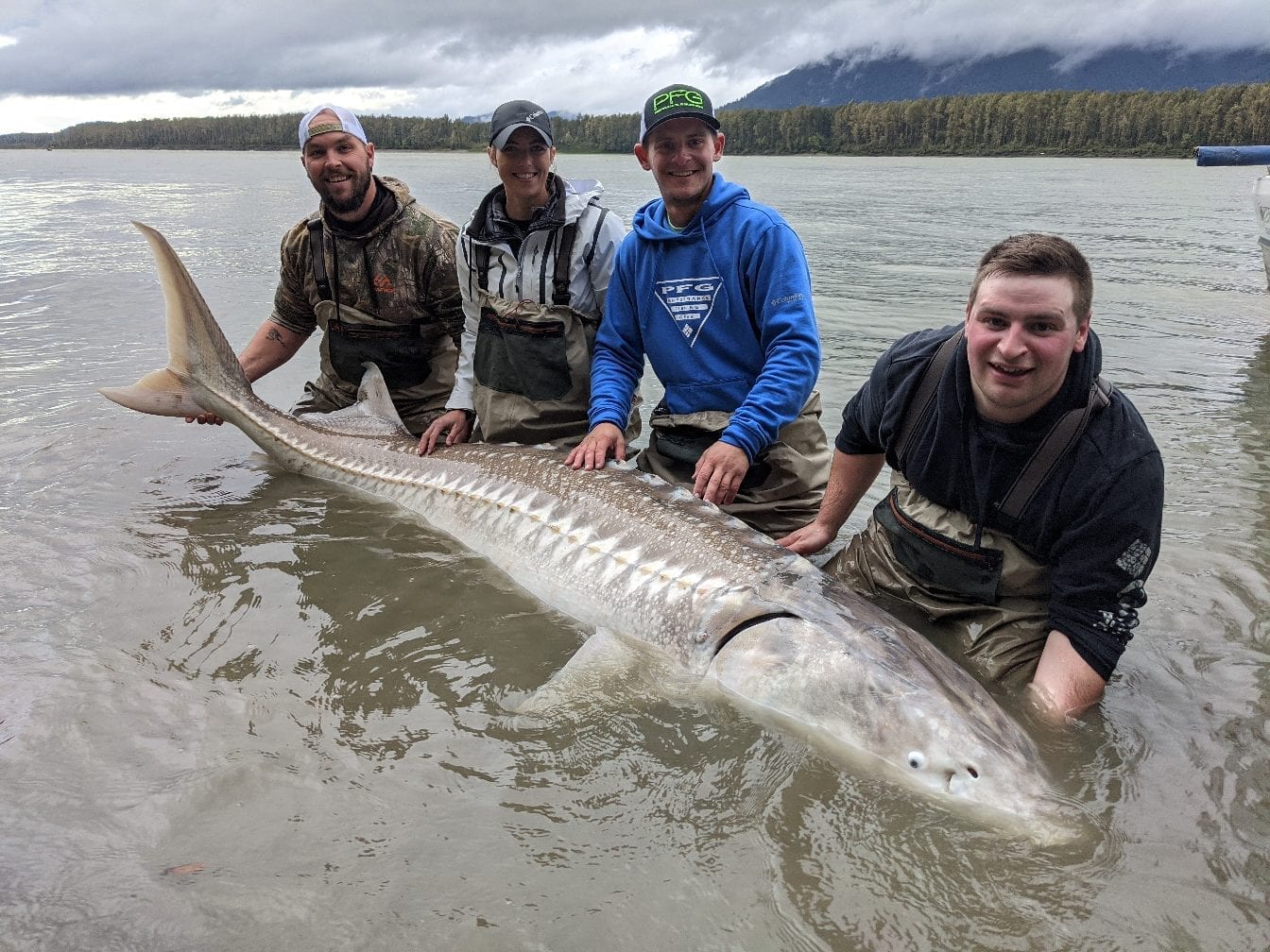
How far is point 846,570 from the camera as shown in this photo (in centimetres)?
370

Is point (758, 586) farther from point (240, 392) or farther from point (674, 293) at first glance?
point (240, 392)

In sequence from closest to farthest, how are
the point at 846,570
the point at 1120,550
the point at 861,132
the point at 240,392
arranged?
1. the point at 1120,550
2. the point at 846,570
3. the point at 240,392
4. the point at 861,132

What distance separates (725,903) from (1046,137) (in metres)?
79.9

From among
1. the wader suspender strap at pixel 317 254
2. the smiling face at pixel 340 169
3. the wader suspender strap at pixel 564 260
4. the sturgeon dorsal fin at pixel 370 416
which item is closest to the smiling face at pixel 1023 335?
the wader suspender strap at pixel 564 260

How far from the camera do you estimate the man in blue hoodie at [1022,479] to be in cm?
264

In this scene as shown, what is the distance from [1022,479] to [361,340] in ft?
12.4

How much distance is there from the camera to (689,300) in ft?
13.0

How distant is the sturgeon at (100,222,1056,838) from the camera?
8.11 feet

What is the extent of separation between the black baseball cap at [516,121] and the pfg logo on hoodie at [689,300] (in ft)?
2.87

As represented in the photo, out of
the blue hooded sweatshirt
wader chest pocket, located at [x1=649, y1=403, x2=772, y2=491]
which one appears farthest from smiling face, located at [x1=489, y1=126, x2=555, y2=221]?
wader chest pocket, located at [x1=649, y1=403, x2=772, y2=491]

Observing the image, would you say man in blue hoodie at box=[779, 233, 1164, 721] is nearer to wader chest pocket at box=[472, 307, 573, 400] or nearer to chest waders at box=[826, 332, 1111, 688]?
chest waders at box=[826, 332, 1111, 688]

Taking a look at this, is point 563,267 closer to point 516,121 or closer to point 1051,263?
point 516,121

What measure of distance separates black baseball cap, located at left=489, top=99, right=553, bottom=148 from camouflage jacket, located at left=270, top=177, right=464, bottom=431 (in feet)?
3.43

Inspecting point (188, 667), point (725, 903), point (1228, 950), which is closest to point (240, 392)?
point (188, 667)
